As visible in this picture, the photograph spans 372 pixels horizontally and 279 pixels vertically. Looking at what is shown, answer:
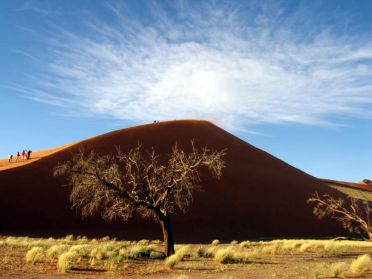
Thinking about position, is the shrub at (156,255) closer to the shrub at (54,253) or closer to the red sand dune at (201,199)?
the shrub at (54,253)

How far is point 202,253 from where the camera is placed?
20938 mm

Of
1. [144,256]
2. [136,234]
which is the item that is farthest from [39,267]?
[136,234]

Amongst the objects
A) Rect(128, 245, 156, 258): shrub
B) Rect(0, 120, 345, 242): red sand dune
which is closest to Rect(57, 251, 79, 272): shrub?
Rect(128, 245, 156, 258): shrub

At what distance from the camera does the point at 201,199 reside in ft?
148

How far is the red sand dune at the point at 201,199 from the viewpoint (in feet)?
118

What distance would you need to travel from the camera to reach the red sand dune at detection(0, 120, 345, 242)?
35844mm

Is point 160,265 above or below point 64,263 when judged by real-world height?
below


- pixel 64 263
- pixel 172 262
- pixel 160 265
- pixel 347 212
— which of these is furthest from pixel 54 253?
pixel 347 212

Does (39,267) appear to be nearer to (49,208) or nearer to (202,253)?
(202,253)

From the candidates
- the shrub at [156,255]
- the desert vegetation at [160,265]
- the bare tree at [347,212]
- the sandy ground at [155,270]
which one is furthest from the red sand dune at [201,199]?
the sandy ground at [155,270]

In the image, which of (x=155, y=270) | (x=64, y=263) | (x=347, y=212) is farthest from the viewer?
(x=347, y=212)

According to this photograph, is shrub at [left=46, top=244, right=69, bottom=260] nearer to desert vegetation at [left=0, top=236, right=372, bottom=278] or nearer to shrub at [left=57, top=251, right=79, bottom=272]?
desert vegetation at [left=0, top=236, right=372, bottom=278]

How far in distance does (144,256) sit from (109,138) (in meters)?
33.1

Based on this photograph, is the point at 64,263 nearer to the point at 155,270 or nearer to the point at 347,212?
the point at 155,270
